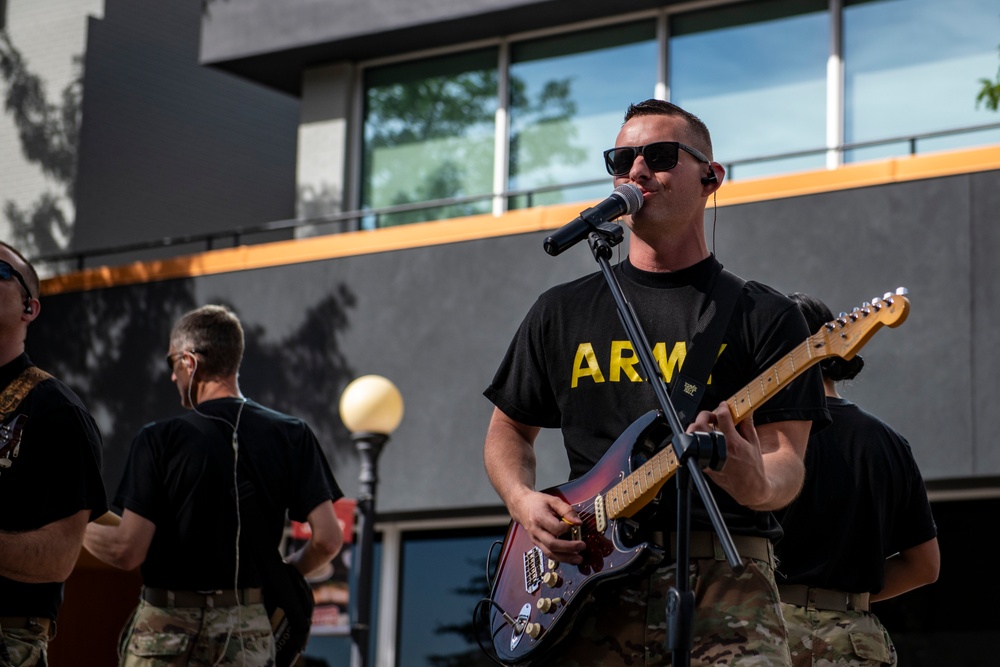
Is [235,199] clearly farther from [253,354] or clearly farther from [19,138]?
[253,354]

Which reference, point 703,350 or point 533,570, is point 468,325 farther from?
point 703,350

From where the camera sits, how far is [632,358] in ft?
12.8

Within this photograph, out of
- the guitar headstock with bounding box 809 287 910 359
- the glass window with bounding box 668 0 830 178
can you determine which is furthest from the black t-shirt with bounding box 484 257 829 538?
the glass window with bounding box 668 0 830 178

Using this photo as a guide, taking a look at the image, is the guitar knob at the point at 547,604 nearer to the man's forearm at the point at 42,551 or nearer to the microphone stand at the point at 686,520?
the microphone stand at the point at 686,520

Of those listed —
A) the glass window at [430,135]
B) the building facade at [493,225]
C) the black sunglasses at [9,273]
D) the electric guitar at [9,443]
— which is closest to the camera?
the electric guitar at [9,443]

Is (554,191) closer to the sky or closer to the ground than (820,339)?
closer to the sky

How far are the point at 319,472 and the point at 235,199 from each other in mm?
12626

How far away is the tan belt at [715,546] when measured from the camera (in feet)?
12.0

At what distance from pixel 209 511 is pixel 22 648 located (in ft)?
4.77

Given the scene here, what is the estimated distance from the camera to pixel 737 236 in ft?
39.2

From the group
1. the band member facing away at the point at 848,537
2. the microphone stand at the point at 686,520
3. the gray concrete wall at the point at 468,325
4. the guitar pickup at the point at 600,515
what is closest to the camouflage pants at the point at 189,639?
the band member facing away at the point at 848,537

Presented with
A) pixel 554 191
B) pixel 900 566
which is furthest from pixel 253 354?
pixel 900 566

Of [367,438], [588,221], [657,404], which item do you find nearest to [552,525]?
[657,404]

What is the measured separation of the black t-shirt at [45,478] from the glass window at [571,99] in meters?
9.26
